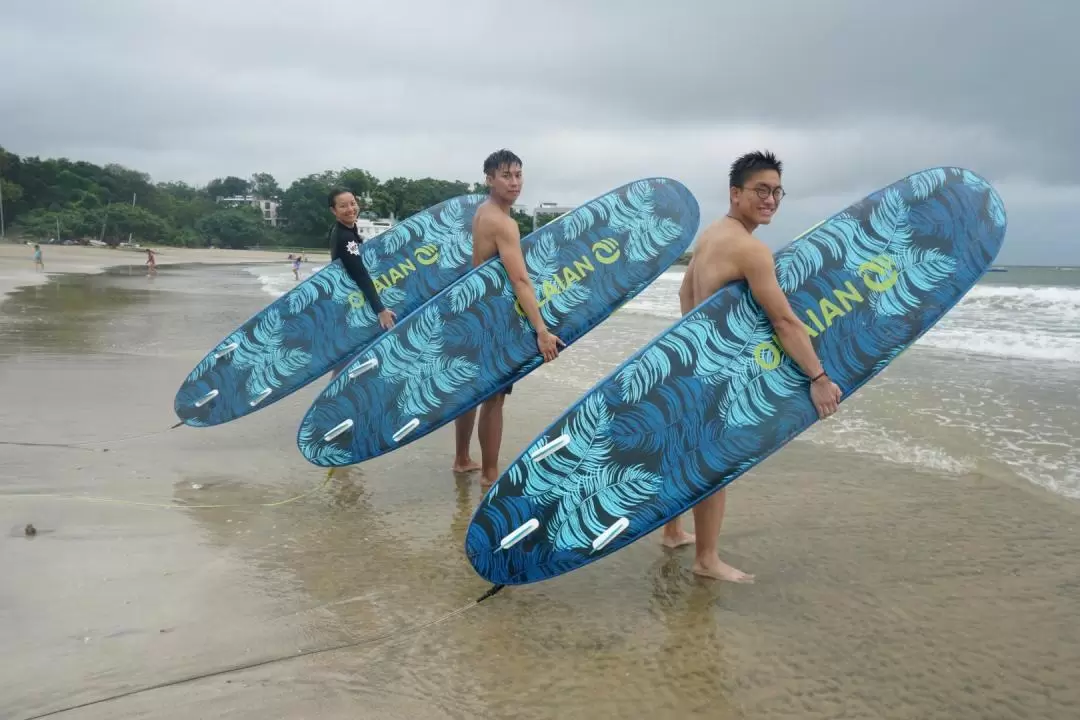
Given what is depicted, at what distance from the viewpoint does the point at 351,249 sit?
4.66 meters

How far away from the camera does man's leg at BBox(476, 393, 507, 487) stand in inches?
155

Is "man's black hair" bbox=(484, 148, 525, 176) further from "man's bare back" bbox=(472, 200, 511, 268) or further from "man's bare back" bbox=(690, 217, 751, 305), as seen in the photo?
"man's bare back" bbox=(690, 217, 751, 305)

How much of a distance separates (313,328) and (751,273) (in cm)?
331

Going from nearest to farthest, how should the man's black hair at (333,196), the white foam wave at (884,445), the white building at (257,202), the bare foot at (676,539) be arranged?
1. the bare foot at (676,539)
2. the white foam wave at (884,445)
3. the man's black hair at (333,196)
4. the white building at (257,202)

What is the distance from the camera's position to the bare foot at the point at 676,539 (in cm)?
319

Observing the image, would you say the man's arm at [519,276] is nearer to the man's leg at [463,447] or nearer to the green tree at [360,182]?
the man's leg at [463,447]

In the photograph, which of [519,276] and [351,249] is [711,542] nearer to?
[519,276]

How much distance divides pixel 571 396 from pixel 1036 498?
11.8ft

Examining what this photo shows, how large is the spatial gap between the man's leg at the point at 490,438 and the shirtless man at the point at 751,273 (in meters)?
1.39

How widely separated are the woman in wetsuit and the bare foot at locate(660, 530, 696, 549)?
7.52ft

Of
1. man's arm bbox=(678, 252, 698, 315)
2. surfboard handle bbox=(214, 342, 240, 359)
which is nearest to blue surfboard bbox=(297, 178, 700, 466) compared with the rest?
man's arm bbox=(678, 252, 698, 315)

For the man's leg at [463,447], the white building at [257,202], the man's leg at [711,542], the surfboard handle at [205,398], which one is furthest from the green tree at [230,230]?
the man's leg at [711,542]

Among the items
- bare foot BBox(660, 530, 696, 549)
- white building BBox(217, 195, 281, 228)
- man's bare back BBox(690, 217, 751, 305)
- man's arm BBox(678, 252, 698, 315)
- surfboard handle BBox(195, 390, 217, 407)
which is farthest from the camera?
white building BBox(217, 195, 281, 228)

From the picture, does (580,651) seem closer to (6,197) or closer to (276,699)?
(276,699)
